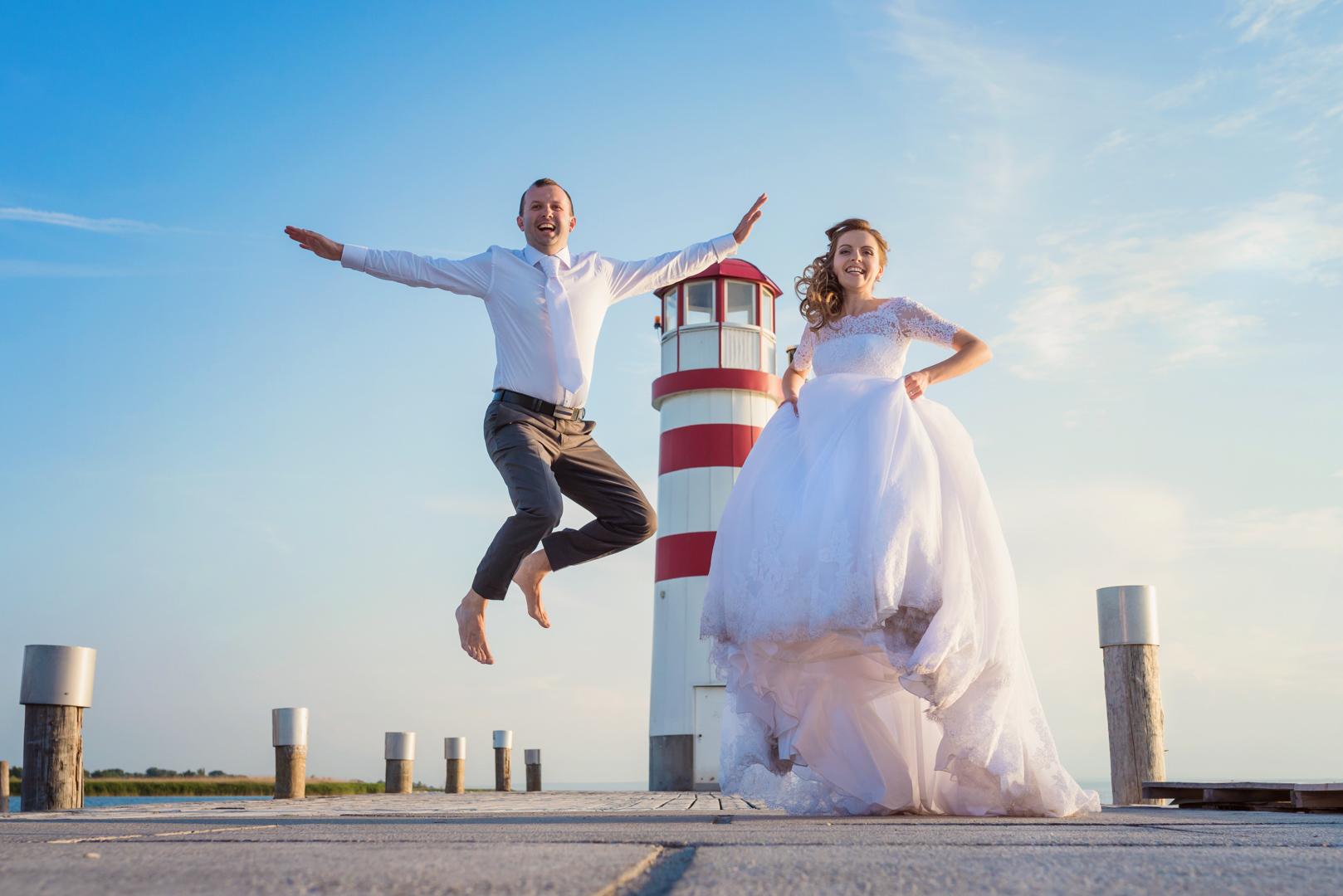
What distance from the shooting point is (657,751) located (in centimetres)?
1603

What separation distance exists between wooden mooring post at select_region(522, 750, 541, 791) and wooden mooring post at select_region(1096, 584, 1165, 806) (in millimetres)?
15478

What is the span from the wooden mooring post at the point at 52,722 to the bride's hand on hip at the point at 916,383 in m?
5.33

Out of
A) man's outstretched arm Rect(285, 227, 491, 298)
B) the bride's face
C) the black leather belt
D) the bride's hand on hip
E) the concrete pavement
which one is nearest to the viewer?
the concrete pavement

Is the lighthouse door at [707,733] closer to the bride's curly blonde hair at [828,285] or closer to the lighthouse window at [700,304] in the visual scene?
the lighthouse window at [700,304]

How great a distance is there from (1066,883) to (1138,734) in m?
6.58

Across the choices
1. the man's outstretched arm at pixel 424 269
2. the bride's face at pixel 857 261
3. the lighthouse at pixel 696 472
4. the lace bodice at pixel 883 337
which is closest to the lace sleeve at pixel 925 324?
the lace bodice at pixel 883 337

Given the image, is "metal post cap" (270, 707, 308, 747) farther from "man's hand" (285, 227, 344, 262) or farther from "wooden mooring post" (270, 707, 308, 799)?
"man's hand" (285, 227, 344, 262)

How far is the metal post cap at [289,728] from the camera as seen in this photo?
11156mm

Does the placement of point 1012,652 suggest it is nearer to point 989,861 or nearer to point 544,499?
point 544,499

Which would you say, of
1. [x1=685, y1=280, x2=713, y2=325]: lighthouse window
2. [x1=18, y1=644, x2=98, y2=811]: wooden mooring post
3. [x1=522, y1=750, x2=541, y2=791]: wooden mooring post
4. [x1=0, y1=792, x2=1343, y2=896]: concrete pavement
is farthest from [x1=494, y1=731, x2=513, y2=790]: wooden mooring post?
[x1=0, y1=792, x2=1343, y2=896]: concrete pavement

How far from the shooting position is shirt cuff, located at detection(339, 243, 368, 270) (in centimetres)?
577

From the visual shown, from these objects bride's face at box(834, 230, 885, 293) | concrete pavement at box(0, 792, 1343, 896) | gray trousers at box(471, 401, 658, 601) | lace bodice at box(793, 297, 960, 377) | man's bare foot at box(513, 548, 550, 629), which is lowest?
concrete pavement at box(0, 792, 1343, 896)

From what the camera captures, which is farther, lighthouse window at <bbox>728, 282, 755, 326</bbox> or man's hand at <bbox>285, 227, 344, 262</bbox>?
lighthouse window at <bbox>728, 282, 755, 326</bbox>

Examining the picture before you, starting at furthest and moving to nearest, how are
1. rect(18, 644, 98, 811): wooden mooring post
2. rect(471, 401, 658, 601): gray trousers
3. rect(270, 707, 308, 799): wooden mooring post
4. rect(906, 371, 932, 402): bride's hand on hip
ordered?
rect(270, 707, 308, 799): wooden mooring post < rect(18, 644, 98, 811): wooden mooring post < rect(471, 401, 658, 601): gray trousers < rect(906, 371, 932, 402): bride's hand on hip
